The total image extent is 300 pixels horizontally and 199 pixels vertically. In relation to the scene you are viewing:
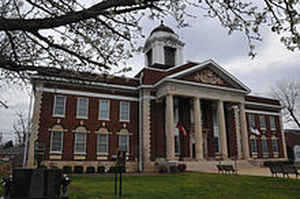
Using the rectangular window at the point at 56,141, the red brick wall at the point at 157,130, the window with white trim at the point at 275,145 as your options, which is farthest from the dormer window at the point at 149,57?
the window with white trim at the point at 275,145

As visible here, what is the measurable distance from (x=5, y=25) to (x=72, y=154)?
20559 mm

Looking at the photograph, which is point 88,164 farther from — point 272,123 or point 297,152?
point 297,152

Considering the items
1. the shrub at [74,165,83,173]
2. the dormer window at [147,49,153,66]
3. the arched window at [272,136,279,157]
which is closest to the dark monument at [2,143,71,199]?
the shrub at [74,165,83,173]

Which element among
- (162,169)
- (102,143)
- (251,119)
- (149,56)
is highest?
(149,56)

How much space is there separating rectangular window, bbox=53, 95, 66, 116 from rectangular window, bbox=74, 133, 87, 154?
2740 mm

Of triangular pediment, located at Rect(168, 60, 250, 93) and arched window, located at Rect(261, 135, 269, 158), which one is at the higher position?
triangular pediment, located at Rect(168, 60, 250, 93)

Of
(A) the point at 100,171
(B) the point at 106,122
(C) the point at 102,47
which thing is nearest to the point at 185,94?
(B) the point at 106,122

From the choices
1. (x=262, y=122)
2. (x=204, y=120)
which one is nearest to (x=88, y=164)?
(x=204, y=120)

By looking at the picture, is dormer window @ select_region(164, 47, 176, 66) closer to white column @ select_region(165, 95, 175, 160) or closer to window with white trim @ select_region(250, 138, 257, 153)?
white column @ select_region(165, 95, 175, 160)

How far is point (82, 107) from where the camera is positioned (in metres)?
25.1

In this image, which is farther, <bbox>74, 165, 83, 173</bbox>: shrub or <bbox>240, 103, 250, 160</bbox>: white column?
<bbox>240, 103, 250, 160</bbox>: white column

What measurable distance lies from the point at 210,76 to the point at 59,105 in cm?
1730

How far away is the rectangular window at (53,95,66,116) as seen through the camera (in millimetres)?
23906

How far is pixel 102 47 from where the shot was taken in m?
6.41
